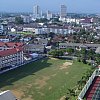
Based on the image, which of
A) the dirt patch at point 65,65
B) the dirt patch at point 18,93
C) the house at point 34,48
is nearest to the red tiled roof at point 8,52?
the dirt patch at point 65,65

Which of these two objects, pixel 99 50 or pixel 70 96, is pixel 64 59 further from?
pixel 70 96

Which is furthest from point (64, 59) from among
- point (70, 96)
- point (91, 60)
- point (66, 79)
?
point (70, 96)

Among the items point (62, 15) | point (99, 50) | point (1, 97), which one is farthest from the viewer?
point (62, 15)

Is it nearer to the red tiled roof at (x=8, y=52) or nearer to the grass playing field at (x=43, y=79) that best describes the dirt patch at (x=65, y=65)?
the grass playing field at (x=43, y=79)

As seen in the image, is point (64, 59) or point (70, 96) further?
point (64, 59)

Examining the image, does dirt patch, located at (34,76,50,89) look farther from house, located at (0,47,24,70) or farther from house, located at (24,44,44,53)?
house, located at (24,44,44,53)

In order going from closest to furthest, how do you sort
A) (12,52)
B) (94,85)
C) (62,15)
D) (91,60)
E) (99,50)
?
1. (94,85)
2. (12,52)
3. (91,60)
4. (99,50)
5. (62,15)
